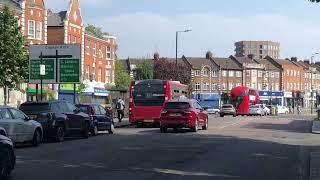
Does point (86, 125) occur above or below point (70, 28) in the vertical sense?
below

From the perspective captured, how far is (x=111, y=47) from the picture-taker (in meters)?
82.2

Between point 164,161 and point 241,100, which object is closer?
point 164,161

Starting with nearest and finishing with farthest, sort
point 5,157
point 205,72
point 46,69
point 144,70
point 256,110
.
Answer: point 5,157 < point 46,69 < point 256,110 < point 144,70 < point 205,72

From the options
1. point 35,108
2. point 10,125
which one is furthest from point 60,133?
point 10,125

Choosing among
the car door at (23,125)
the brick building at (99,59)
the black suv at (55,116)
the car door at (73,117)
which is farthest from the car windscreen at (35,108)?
the brick building at (99,59)

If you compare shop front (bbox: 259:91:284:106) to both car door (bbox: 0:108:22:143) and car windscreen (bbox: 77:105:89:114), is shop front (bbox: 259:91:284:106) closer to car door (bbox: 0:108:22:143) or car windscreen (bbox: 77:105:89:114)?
car windscreen (bbox: 77:105:89:114)

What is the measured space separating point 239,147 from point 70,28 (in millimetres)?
48937

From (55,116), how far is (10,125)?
4223 millimetres

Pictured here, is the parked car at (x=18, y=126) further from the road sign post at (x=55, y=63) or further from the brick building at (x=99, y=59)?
Result: the brick building at (x=99, y=59)

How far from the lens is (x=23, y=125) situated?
20.5 metres

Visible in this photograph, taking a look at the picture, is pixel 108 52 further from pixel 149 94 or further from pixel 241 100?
pixel 149 94

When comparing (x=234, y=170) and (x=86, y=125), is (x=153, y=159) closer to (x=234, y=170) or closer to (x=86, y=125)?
(x=234, y=170)

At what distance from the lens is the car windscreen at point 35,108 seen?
23578 millimetres

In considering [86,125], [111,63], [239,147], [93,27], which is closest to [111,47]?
[111,63]
